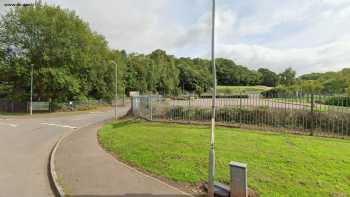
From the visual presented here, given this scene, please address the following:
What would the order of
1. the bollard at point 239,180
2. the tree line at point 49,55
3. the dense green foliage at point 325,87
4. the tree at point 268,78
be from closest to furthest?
the bollard at point 239,180 → the dense green foliage at point 325,87 → the tree line at point 49,55 → the tree at point 268,78

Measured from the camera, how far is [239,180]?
16.7ft

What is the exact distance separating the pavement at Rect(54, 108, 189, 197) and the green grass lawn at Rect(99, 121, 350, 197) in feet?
1.68

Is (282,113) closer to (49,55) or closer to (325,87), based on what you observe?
(325,87)

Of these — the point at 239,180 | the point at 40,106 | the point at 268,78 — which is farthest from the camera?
the point at 268,78

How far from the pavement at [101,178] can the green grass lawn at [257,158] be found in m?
0.51

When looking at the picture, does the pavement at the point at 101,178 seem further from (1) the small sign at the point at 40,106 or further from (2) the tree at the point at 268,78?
(2) the tree at the point at 268,78

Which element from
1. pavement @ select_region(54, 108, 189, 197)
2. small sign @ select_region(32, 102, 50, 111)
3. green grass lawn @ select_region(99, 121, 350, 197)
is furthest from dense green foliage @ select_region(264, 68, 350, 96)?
small sign @ select_region(32, 102, 50, 111)

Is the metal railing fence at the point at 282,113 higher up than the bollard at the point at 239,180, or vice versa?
the metal railing fence at the point at 282,113

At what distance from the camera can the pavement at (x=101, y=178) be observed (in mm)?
5785

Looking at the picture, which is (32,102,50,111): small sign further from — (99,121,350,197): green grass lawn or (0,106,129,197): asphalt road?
(99,121,350,197): green grass lawn

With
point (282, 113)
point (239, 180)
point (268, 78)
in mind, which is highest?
point (268, 78)

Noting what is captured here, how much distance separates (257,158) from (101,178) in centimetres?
454

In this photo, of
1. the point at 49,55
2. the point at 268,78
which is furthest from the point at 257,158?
the point at 268,78

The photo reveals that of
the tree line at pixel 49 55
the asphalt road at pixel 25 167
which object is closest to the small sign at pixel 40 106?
the tree line at pixel 49 55
